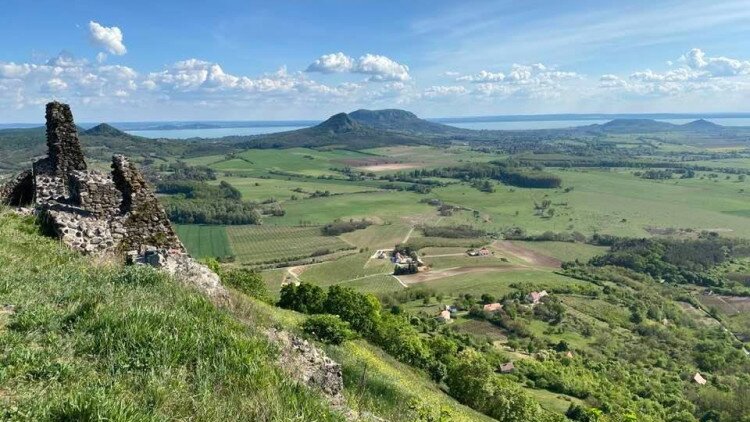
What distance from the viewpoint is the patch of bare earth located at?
12044 centimetres

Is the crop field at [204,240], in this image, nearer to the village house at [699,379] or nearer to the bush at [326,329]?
the bush at [326,329]

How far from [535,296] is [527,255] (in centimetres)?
3165

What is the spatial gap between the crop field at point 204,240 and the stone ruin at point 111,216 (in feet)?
291

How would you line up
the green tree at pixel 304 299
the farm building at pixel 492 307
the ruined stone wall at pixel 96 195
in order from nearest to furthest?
the ruined stone wall at pixel 96 195, the green tree at pixel 304 299, the farm building at pixel 492 307

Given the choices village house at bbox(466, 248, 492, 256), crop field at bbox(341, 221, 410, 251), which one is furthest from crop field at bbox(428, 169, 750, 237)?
village house at bbox(466, 248, 492, 256)

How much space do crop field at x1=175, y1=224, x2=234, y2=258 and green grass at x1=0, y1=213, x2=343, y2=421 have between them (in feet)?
329

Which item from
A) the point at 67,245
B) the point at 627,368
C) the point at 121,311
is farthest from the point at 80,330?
the point at 627,368

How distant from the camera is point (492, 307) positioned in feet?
295

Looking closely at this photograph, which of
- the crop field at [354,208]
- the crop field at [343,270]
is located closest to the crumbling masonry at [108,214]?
the crop field at [343,270]

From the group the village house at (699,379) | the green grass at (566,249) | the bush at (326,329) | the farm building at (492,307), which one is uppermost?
the bush at (326,329)

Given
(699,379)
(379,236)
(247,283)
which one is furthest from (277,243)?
(247,283)

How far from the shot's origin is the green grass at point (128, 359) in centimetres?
572

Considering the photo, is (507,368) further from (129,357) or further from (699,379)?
(129,357)

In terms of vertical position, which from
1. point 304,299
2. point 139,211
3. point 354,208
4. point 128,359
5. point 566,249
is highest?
point 139,211
